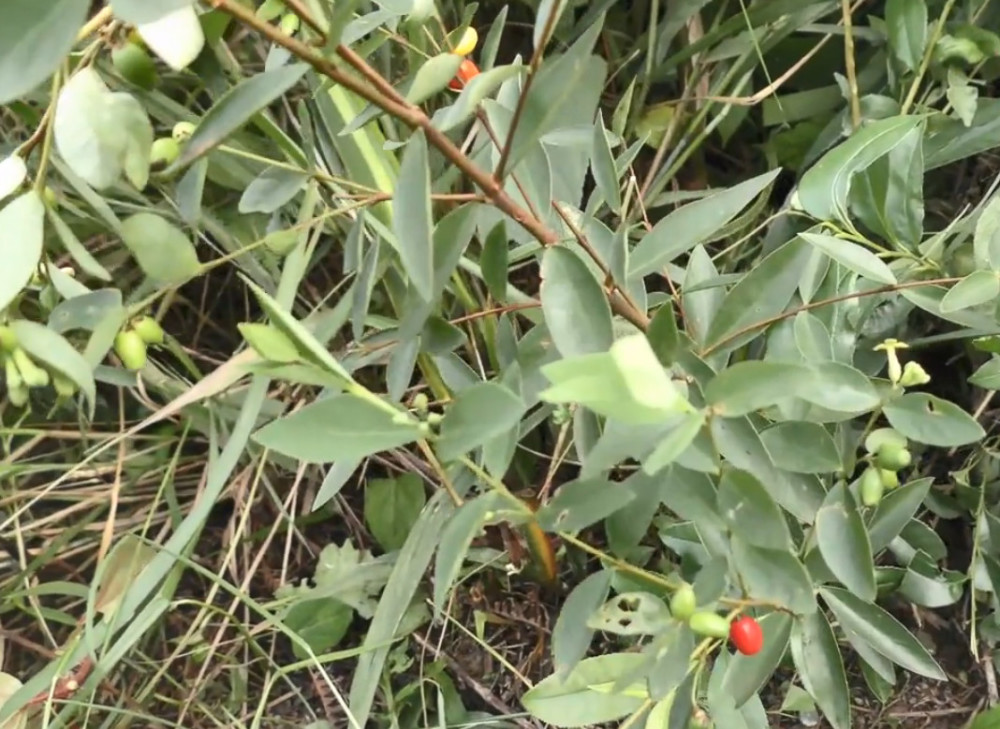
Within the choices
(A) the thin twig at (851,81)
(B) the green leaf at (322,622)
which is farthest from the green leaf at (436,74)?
(B) the green leaf at (322,622)

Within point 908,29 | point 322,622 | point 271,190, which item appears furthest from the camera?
point 322,622

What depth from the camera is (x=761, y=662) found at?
439 millimetres

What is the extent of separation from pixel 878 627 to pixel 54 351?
43 cm

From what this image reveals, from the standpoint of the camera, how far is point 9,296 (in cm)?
33

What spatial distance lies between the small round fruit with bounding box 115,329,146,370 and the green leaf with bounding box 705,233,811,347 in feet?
0.86

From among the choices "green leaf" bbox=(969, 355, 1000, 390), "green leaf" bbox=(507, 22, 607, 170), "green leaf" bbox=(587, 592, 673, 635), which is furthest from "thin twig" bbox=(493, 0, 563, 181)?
"green leaf" bbox=(969, 355, 1000, 390)

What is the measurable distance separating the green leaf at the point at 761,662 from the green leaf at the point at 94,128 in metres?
0.34

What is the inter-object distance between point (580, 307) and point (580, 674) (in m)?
0.19

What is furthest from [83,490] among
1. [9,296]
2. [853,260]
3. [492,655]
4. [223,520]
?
[853,260]

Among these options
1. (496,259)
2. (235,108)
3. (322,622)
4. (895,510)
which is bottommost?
(322,622)

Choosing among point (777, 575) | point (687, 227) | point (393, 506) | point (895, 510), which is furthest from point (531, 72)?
point (393, 506)

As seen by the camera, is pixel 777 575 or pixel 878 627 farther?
pixel 878 627

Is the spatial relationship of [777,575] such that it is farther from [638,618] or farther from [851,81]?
[851,81]

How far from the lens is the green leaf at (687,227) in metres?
0.42
